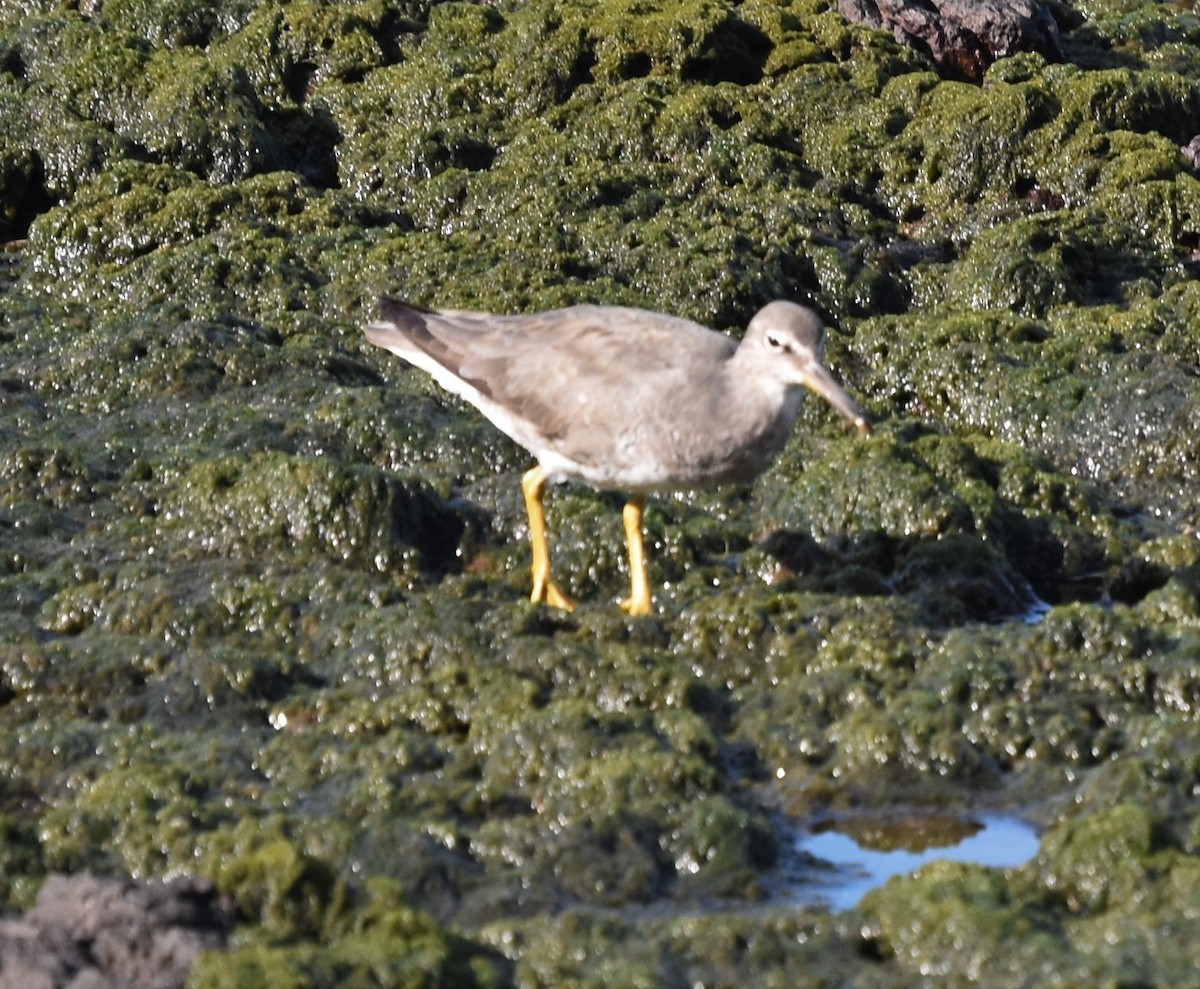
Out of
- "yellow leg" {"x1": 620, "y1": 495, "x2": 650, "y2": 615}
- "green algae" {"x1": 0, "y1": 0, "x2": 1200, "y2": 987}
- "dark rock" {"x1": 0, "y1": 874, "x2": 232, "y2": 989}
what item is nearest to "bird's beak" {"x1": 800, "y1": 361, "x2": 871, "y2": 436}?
"green algae" {"x1": 0, "y1": 0, "x2": 1200, "y2": 987}

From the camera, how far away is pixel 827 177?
450 inches

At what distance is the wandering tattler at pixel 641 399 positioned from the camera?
693 cm

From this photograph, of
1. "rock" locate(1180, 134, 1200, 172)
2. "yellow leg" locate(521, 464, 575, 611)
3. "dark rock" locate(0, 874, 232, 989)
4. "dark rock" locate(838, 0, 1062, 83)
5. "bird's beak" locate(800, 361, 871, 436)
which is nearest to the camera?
"dark rock" locate(0, 874, 232, 989)

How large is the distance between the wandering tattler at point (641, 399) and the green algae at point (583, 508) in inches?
15.5

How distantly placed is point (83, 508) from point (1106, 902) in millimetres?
4887

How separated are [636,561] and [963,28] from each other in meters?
6.69

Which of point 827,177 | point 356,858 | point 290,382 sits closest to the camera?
point 356,858

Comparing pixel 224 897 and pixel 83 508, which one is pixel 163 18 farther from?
pixel 224 897

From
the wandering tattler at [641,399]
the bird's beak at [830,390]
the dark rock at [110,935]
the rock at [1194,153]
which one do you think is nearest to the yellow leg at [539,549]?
the wandering tattler at [641,399]

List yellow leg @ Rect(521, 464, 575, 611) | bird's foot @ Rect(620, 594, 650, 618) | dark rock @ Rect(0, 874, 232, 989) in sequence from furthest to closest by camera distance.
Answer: yellow leg @ Rect(521, 464, 575, 611)
bird's foot @ Rect(620, 594, 650, 618)
dark rock @ Rect(0, 874, 232, 989)

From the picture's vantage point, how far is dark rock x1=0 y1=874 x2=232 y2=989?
4.49 m

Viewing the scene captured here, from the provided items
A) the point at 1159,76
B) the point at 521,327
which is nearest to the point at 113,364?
the point at 521,327

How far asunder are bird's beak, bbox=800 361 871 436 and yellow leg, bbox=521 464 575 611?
3.92 feet

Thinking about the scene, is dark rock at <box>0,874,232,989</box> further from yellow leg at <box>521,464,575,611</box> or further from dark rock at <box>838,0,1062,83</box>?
dark rock at <box>838,0,1062,83</box>
